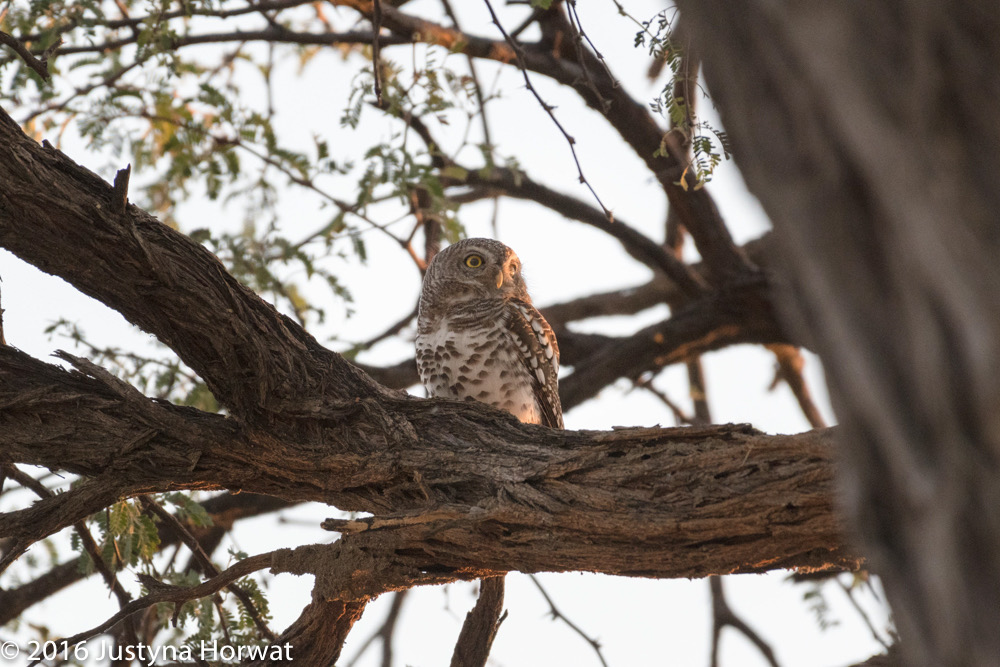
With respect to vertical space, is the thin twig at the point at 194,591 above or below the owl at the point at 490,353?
below

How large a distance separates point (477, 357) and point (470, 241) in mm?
1057

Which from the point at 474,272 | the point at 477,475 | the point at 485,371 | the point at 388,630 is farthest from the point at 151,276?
the point at 388,630

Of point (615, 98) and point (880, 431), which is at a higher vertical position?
point (615, 98)

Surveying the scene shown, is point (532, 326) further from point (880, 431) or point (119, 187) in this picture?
point (880, 431)

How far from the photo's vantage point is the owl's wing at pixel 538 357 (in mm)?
4633

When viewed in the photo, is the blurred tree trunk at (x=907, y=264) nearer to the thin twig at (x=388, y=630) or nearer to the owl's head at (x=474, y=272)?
the owl's head at (x=474, y=272)

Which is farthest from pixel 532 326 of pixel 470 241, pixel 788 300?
pixel 788 300

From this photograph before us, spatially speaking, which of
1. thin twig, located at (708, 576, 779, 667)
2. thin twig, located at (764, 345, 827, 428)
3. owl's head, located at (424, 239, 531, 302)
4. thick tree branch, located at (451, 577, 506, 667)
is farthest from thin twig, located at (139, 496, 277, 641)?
thin twig, located at (764, 345, 827, 428)

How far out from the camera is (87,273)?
8.71ft

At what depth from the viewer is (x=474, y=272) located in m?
5.19

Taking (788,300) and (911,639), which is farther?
(788,300)

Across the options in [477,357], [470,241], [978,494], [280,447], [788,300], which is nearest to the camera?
[978,494]

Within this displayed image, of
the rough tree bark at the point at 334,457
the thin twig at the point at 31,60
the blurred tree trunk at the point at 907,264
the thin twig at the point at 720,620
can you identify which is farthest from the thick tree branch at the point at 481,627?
the thin twig at the point at 720,620

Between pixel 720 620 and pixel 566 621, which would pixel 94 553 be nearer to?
pixel 566 621
